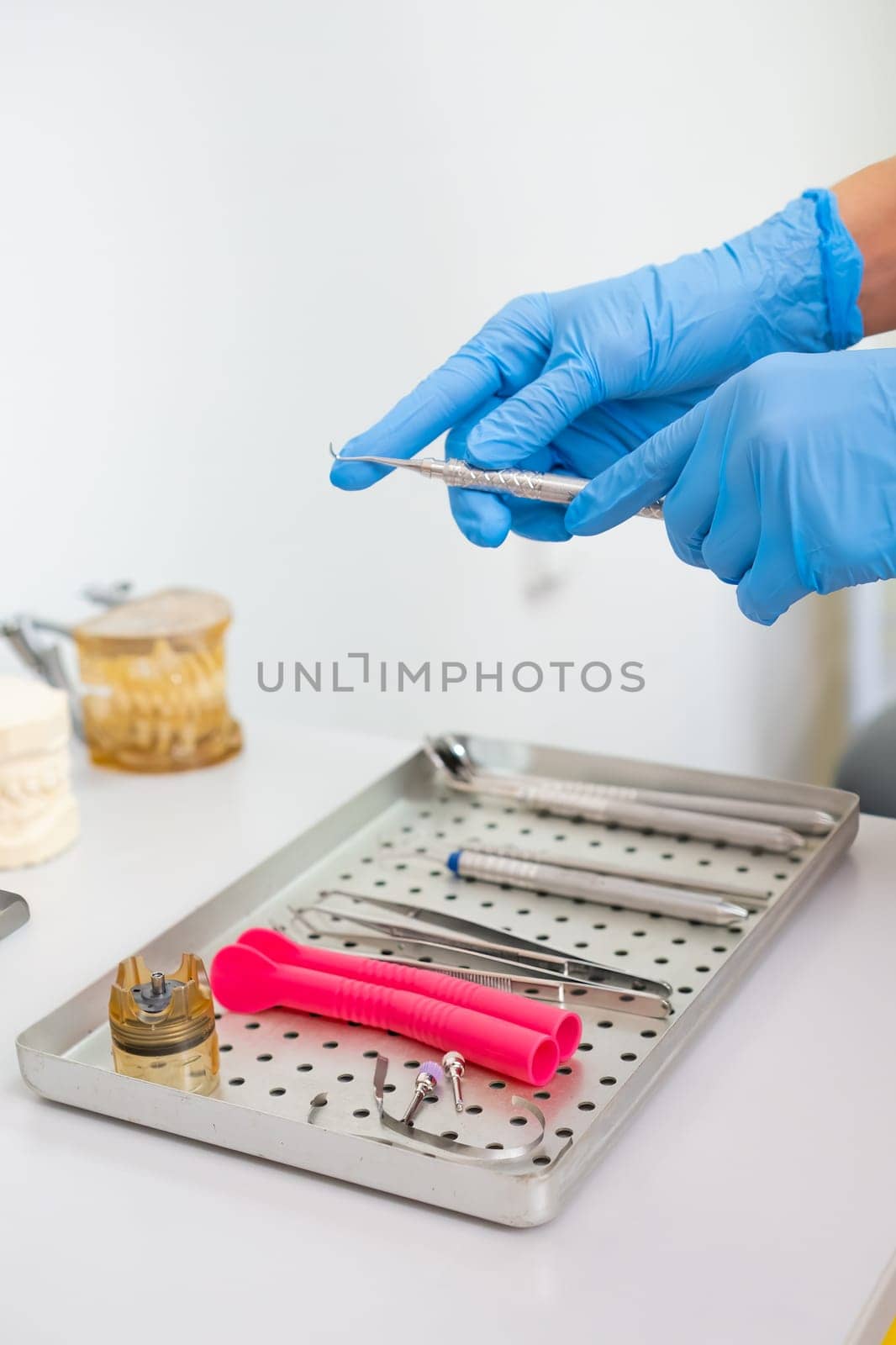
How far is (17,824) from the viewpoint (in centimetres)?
104

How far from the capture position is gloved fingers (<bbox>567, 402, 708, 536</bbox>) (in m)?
0.89

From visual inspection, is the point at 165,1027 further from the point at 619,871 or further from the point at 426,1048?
the point at 619,871

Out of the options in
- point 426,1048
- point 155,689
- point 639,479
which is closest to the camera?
point 426,1048

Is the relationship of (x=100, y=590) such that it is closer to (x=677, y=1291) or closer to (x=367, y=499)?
(x=367, y=499)

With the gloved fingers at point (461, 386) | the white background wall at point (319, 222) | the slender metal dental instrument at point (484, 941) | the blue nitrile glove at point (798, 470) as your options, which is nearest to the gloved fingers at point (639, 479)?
the blue nitrile glove at point (798, 470)

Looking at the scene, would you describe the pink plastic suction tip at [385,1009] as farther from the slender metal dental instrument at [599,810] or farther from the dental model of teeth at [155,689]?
the dental model of teeth at [155,689]

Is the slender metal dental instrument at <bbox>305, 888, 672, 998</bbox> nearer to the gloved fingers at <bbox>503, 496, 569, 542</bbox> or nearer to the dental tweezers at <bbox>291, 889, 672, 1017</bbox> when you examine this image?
the dental tweezers at <bbox>291, 889, 672, 1017</bbox>

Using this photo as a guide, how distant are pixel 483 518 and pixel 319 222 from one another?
2.14 ft

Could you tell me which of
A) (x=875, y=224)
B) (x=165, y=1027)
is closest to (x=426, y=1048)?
(x=165, y=1027)

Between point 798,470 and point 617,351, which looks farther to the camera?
point 617,351

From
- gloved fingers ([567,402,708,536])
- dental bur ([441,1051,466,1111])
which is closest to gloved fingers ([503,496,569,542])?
gloved fingers ([567,402,708,536])

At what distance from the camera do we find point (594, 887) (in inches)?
36.3

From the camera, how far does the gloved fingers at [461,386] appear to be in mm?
994

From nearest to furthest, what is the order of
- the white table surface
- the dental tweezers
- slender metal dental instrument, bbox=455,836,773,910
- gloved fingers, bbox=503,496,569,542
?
A: the white table surface
the dental tweezers
slender metal dental instrument, bbox=455,836,773,910
gloved fingers, bbox=503,496,569,542
